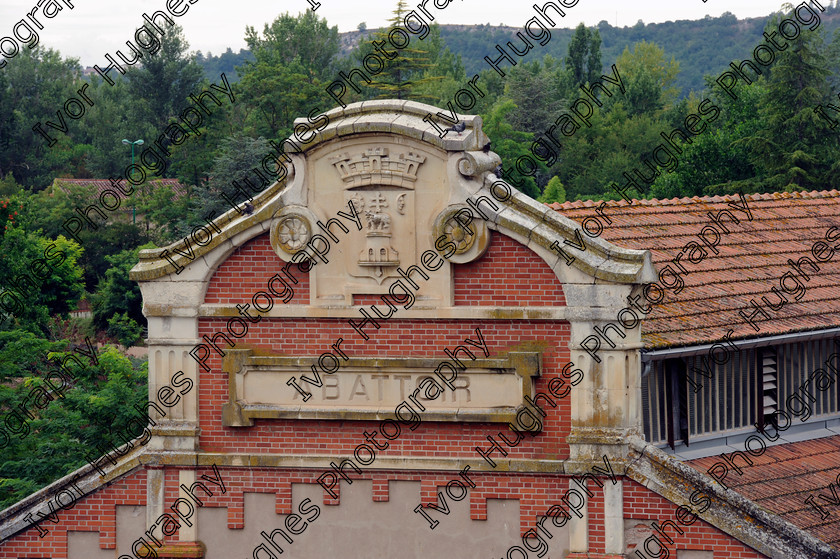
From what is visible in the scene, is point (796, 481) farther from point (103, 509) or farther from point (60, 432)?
point (60, 432)

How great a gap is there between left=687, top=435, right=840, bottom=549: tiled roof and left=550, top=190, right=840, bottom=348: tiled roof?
1784 mm

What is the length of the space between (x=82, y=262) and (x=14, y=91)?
20486 mm

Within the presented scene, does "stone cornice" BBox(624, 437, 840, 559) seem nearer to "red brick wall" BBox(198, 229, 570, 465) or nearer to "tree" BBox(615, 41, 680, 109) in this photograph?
"red brick wall" BBox(198, 229, 570, 465)

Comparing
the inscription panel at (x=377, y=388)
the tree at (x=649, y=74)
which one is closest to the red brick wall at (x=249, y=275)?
the inscription panel at (x=377, y=388)

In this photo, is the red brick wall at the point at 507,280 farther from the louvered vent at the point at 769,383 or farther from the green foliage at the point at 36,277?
the green foliage at the point at 36,277

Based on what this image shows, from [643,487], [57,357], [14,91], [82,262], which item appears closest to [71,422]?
[57,357]

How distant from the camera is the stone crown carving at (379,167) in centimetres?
1552

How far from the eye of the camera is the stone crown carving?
50.9 feet

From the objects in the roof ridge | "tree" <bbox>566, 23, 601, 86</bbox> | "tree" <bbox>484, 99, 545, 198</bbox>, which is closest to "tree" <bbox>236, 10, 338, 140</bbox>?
"tree" <bbox>484, 99, 545, 198</bbox>

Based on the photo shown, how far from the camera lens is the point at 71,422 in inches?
1163

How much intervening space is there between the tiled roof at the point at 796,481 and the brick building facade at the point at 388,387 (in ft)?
5.67

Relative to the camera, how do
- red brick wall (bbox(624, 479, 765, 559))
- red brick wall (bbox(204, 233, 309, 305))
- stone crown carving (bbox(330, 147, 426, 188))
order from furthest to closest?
red brick wall (bbox(204, 233, 309, 305))
stone crown carving (bbox(330, 147, 426, 188))
red brick wall (bbox(624, 479, 765, 559))

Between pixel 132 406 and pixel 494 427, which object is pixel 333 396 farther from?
pixel 132 406

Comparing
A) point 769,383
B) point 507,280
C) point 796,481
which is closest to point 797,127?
point 769,383
